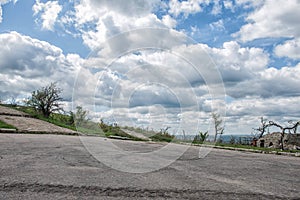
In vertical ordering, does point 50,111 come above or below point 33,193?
above

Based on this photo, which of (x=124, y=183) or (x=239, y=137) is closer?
(x=124, y=183)

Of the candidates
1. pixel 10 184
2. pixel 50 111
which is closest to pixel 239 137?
pixel 50 111

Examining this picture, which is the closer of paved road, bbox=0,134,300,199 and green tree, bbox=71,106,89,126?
paved road, bbox=0,134,300,199

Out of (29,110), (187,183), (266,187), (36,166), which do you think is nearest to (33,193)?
(36,166)

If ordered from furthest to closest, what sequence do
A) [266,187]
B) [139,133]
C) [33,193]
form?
[139,133] < [266,187] < [33,193]

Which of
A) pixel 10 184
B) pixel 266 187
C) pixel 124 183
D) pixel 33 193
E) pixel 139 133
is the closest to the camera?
pixel 33 193

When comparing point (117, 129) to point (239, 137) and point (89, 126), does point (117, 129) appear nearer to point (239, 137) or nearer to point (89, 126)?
point (89, 126)

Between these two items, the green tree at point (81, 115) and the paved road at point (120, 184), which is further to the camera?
the green tree at point (81, 115)

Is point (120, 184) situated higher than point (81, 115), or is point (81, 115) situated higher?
point (81, 115)

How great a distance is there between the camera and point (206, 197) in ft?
12.3

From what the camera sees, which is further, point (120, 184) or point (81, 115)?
point (81, 115)

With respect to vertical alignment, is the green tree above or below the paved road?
above

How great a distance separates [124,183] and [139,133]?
19.9m

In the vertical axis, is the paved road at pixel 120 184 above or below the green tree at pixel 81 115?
below
